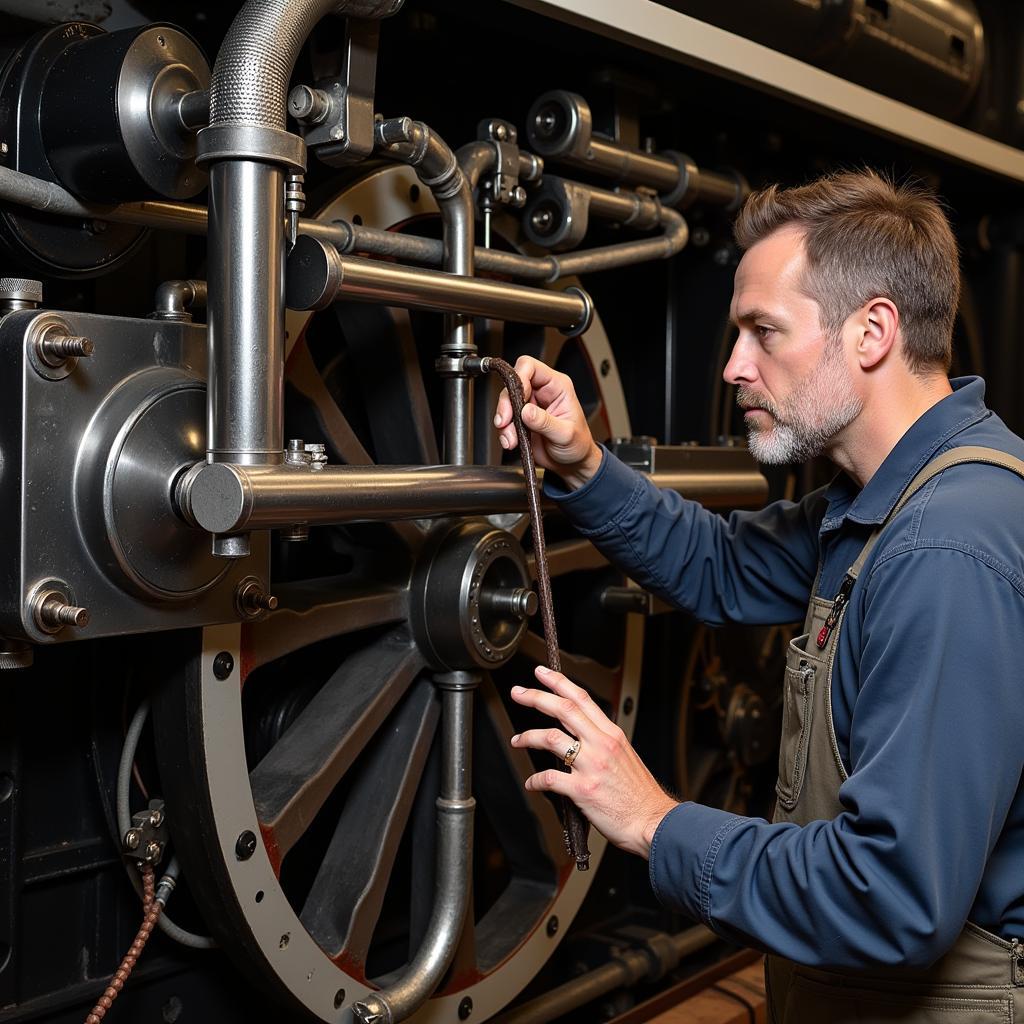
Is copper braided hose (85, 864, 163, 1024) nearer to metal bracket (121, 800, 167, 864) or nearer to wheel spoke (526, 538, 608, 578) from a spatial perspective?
metal bracket (121, 800, 167, 864)

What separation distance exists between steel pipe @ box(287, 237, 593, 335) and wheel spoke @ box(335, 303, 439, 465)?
14 centimetres

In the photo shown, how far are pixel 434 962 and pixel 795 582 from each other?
61 cm

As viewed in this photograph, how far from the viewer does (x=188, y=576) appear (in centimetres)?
112

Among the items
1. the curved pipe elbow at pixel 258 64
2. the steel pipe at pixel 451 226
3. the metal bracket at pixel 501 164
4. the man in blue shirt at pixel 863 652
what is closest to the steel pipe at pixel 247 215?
the curved pipe elbow at pixel 258 64

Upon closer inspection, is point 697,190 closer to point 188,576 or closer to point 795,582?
point 795,582

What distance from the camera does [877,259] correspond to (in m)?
1.22

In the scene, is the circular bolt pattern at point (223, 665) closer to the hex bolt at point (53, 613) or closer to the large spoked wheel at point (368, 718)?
the large spoked wheel at point (368, 718)

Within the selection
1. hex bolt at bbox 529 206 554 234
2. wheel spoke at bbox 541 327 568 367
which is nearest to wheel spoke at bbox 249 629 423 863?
wheel spoke at bbox 541 327 568 367

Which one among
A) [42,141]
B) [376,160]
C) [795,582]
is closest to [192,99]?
[42,141]

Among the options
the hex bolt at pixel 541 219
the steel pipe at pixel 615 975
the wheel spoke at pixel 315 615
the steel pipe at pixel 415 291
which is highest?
the hex bolt at pixel 541 219

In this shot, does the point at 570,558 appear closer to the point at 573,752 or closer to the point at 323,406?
the point at 323,406

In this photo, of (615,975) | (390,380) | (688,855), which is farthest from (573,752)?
(615,975)

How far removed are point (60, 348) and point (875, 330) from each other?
75 cm

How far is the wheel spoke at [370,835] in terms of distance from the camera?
1.36 m
